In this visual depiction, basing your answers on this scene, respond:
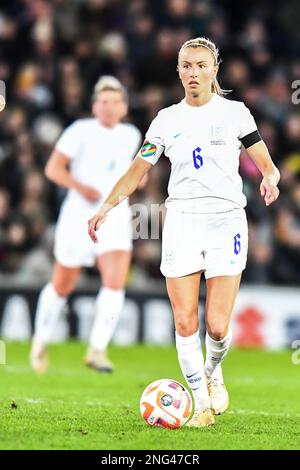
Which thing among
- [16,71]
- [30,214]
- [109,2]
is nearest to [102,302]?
[30,214]

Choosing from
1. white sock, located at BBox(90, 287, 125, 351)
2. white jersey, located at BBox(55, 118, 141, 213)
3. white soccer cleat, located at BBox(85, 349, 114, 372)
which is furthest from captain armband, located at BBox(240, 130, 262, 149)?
white soccer cleat, located at BBox(85, 349, 114, 372)

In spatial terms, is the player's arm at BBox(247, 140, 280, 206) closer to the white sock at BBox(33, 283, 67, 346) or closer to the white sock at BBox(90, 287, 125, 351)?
the white sock at BBox(90, 287, 125, 351)

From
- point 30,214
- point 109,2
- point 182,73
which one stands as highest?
point 109,2

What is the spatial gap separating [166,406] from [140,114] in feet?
31.5

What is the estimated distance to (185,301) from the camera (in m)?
6.76

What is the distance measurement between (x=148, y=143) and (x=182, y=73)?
49cm

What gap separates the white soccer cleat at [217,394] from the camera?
7.27m

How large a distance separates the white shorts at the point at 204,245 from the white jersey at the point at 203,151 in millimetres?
64

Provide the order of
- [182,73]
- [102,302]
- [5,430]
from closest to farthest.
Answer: [5,430] → [182,73] → [102,302]

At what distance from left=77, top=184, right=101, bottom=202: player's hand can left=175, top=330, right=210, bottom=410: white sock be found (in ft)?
12.8

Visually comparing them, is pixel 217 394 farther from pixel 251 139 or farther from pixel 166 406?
pixel 251 139

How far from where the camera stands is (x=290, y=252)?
49.8 ft
